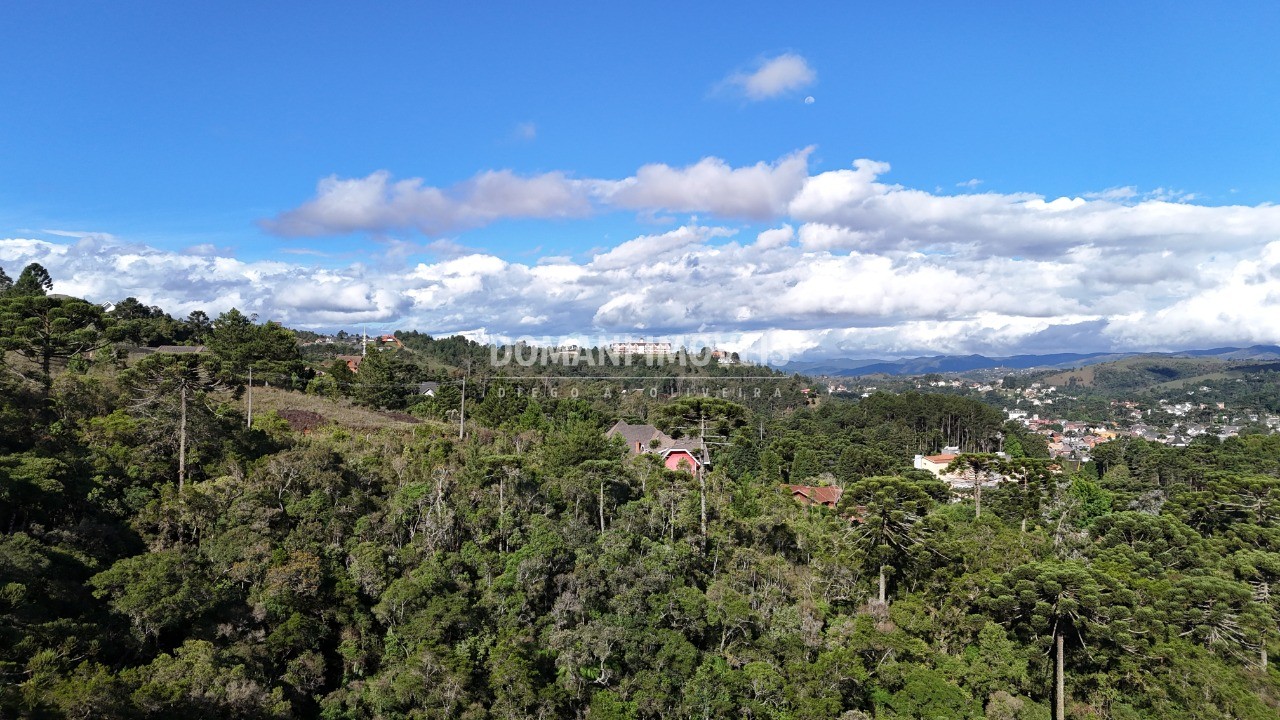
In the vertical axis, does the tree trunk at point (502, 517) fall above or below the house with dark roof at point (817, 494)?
above

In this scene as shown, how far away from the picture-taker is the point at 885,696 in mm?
18719

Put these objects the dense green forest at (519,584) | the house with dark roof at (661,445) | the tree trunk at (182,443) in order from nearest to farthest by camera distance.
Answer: the dense green forest at (519,584) → the tree trunk at (182,443) → the house with dark roof at (661,445)

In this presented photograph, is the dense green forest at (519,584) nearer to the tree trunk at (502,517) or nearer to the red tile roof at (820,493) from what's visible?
the tree trunk at (502,517)

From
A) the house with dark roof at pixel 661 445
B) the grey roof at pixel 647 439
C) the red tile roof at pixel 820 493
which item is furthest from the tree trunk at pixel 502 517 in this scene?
the grey roof at pixel 647 439

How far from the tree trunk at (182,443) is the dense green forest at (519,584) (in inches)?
6.0

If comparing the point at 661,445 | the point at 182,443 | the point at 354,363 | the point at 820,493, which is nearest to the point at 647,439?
the point at 661,445

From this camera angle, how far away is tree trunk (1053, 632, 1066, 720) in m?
20.1

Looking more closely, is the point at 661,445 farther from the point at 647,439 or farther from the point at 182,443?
the point at 182,443

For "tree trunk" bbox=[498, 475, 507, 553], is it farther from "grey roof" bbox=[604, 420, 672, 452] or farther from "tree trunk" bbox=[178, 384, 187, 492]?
"grey roof" bbox=[604, 420, 672, 452]

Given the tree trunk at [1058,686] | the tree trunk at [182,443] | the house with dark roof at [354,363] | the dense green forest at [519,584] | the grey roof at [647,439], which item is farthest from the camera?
the house with dark roof at [354,363]

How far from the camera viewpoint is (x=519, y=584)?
21.0m

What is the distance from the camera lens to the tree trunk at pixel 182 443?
72.1 feet

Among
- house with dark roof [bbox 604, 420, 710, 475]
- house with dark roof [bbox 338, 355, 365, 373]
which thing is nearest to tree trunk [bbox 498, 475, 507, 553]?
house with dark roof [bbox 604, 420, 710, 475]

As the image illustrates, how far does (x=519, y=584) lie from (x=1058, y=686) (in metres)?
16.1
